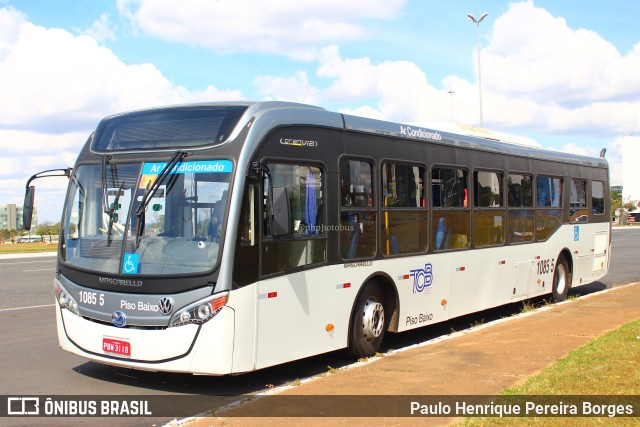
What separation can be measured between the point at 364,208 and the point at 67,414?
13.8 ft

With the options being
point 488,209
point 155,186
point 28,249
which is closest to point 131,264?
point 155,186

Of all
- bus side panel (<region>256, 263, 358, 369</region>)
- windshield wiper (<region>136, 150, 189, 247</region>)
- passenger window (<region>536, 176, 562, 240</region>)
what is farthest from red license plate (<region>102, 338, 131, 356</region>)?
passenger window (<region>536, 176, 562, 240</region>)

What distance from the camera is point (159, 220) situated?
7.24 meters

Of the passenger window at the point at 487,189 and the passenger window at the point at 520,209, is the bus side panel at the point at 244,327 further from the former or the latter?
the passenger window at the point at 520,209

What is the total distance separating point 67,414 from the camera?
6719mm

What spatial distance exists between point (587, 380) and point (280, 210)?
137 inches

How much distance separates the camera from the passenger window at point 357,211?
8695 millimetres

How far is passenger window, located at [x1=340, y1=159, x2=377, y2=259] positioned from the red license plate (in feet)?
9.03

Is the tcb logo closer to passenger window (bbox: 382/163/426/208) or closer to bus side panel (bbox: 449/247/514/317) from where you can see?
bus side panel (bbox: 449/247/514/317)

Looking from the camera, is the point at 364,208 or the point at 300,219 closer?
the point at 300,219

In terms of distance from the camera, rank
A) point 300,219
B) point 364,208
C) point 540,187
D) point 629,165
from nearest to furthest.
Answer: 1. point 300,219
2. point 364,208
3. point 540,187
4. point 629,165

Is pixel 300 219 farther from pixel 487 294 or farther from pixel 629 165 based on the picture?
pixel 629 165

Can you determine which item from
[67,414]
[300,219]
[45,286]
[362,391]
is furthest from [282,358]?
[45,286]

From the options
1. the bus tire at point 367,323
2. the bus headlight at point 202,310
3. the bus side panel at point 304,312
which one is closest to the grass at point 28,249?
the bus tire at point 367,323
